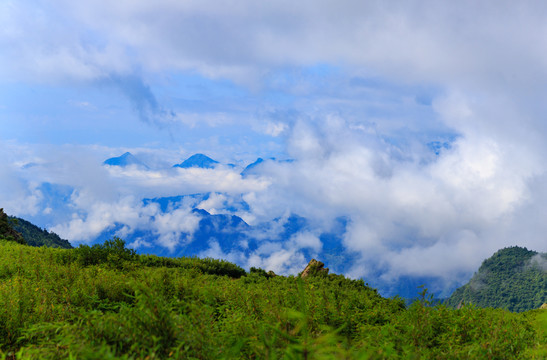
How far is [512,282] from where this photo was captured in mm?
172000

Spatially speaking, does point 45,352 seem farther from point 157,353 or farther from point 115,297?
point 115,297

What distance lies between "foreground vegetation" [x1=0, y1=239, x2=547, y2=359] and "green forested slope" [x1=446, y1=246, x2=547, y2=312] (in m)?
166

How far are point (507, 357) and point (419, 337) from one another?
3.78 ft

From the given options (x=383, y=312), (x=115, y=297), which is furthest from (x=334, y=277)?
(x=115, y=297)

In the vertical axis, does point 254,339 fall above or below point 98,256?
below

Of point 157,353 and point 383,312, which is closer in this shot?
point 157,353

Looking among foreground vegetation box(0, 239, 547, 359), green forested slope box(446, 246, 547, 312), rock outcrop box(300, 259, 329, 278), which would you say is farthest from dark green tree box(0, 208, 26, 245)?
green forested slope box(446, 246, 547, 312)

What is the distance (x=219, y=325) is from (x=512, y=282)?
206 meters

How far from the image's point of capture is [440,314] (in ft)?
23.2

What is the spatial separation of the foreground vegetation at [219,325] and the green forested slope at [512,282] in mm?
165819

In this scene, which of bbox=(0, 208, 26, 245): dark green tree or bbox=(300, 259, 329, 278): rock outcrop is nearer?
bbox=(300, 259, 329, 278): rock outcrop

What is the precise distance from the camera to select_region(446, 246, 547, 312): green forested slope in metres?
151

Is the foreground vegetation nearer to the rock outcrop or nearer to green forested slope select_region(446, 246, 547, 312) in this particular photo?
the rock outcrop

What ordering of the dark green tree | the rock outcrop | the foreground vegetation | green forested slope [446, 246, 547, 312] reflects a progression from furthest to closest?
green forested slope [446, 246, 547, 312]
the dark green tree
the rock outcrop
the foreground vegetation
